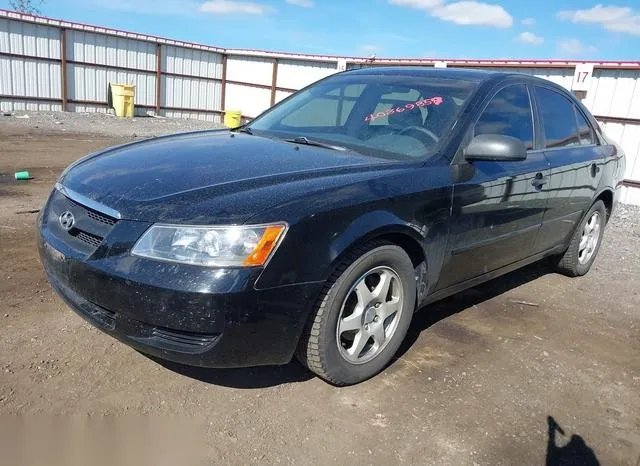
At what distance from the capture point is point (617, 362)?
3.61 m

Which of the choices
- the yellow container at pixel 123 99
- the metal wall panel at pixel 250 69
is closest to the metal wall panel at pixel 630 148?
A: the metal wall panel at pixel 250 69

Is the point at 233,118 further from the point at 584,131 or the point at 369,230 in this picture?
the point at 369,230

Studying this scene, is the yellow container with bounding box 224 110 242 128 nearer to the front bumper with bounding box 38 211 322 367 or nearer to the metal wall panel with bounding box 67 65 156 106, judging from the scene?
the metal wall panel with bounding box 67 65 156 106

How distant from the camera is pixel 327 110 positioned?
3.98 m

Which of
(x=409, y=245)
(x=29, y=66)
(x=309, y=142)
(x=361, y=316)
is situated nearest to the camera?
(x=361, y=316)

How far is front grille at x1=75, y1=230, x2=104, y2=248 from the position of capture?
8.14 feet

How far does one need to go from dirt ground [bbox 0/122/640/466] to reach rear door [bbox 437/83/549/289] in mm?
565

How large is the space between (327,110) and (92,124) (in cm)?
1527

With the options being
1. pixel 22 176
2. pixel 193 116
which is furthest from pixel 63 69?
pixel 22 176

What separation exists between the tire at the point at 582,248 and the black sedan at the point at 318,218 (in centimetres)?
78

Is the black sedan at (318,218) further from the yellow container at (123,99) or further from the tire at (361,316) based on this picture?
the yellow container at (123,99)

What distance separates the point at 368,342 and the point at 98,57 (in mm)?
20044

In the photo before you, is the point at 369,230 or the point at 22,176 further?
the point at 22,176

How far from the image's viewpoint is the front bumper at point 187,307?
Result: 2.28 metres
